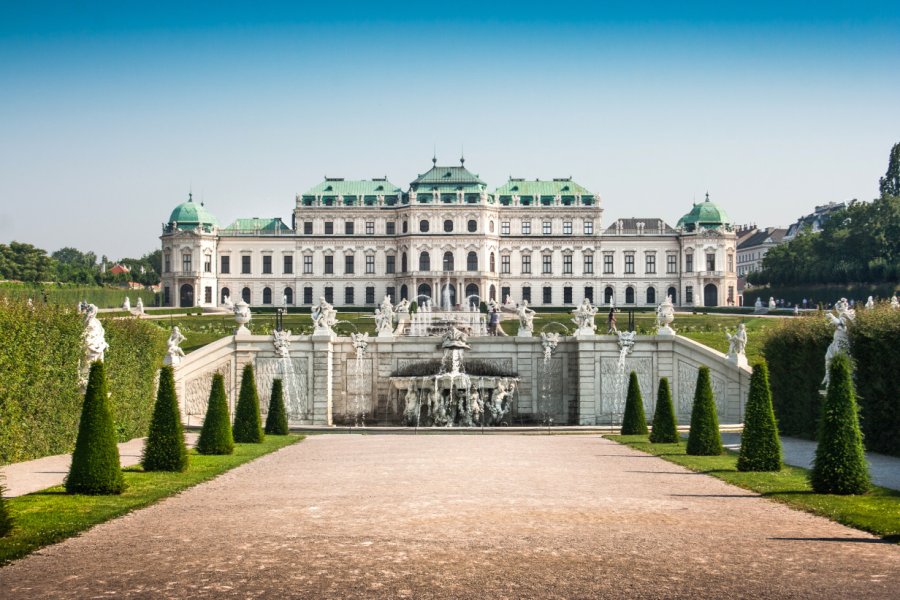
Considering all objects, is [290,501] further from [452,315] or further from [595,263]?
[595,263]

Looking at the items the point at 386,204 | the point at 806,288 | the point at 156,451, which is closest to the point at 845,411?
the point at 156,451

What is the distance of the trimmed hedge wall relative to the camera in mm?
17719

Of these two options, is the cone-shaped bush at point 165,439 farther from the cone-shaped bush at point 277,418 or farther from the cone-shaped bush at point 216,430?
the cone-shaped bush at point 277,418

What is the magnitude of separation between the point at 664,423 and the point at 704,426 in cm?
274

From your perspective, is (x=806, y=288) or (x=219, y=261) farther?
(x=219, y=261)

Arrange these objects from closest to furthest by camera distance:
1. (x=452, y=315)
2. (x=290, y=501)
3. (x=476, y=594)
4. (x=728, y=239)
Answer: (x=476, y=594) < (x=290, y=501) < (x=452, y=315) < (x=728, y=239)

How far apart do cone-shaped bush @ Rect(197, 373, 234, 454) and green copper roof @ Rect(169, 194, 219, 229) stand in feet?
243

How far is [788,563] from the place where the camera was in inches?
362

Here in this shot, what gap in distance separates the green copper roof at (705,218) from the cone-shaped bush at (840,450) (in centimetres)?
7909

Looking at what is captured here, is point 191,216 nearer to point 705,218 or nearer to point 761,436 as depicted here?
point 705,218

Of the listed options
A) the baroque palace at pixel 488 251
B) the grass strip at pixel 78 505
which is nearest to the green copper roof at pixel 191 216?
the baroque palace at pixel 488 251

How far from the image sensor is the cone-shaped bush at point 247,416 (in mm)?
21438

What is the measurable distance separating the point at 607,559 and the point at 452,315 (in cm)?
4135

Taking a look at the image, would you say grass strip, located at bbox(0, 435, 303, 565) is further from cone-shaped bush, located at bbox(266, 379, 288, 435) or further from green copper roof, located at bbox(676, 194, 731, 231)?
green copper roof, located at bbox(676, 194, 731, 231)
